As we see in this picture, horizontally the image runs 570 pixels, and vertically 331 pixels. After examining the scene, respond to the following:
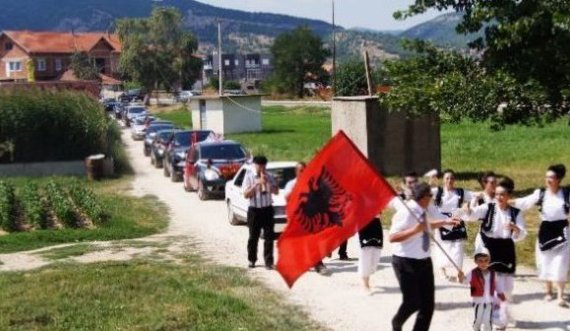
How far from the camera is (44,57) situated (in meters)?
115

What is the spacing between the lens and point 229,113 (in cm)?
4709

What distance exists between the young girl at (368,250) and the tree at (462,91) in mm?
9475

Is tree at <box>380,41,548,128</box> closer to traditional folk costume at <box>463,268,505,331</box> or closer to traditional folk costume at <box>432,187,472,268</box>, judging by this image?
traditional folk costume at <box>432,187,472,268</box>

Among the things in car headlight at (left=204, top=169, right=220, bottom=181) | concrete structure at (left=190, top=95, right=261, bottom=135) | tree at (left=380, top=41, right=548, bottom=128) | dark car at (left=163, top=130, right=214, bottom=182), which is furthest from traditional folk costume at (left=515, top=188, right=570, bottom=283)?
concrete structure at (left=190, top=95, right=261, bottom=135)

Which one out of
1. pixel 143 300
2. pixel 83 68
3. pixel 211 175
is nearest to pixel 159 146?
pixel 211 175

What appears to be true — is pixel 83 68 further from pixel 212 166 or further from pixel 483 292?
pixel 483 292

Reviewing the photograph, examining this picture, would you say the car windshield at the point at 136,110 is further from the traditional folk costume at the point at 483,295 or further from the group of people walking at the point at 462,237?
the traditional folk costume at the point at 483,295

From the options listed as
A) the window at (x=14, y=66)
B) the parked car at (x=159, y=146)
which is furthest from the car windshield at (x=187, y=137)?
the window at (x=14, y=66)

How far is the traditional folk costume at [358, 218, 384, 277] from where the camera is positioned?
1140 cm

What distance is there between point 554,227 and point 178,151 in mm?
20641

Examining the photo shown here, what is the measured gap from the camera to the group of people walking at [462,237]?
8.43 metres

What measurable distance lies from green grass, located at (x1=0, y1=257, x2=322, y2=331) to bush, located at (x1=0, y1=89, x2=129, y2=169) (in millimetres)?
19284

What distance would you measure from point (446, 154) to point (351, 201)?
24.9m

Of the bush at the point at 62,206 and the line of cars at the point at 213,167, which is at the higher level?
the line of cars at the point at 213,167
